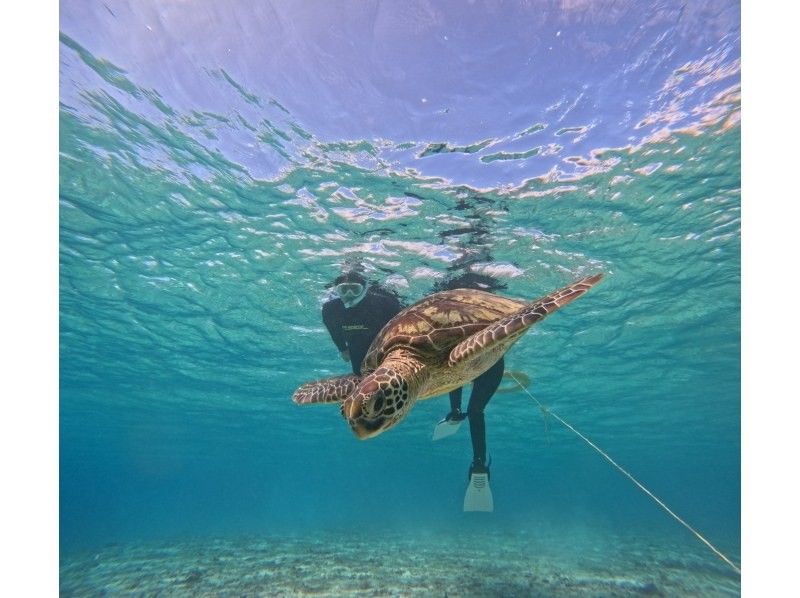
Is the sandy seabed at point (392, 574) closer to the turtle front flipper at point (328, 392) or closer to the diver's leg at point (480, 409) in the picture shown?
the diver's leg at point (480, 409)

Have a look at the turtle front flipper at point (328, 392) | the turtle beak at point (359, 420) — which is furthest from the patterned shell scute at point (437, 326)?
the turtle beak at point (359, 420)

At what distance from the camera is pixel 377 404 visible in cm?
423

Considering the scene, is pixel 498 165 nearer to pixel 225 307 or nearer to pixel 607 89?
pixel 607 89

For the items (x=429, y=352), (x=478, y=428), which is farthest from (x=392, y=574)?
(x=429, y=352)

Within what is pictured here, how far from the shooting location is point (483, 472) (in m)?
9.00

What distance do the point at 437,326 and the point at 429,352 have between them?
Result: 42cm

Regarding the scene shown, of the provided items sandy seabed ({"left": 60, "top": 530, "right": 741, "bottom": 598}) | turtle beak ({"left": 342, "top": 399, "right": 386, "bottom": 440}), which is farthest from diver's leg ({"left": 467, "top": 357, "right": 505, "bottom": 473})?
turtle beak ({"left": 342, "top": 399, "right": 386, "bottom": 440})

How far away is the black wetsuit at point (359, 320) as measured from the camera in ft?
40.6

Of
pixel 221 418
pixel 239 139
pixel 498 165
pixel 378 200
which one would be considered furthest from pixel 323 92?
pixel 221 418

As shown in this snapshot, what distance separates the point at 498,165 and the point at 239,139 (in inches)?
237

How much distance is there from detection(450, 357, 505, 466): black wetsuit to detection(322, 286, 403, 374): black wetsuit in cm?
374

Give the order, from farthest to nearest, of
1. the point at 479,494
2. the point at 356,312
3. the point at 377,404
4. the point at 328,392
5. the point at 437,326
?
the point at 356,312 → the point at 479,494 → the point at 328,392 → the point at 437,326 → the point at 377,404

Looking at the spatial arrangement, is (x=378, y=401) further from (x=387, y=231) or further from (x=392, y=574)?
(x=392, y=574)

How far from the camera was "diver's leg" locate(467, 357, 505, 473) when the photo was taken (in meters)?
9.16
